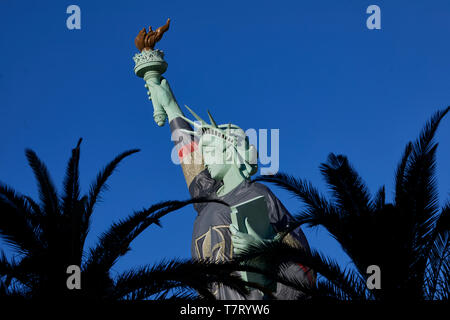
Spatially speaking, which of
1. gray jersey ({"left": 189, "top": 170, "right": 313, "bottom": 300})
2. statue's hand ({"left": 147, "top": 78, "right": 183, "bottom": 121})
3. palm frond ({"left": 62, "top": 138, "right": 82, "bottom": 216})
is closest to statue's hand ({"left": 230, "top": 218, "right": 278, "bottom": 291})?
gray jersey ({"left": 189, "top": 170, "right": 313, "bottom": 300})

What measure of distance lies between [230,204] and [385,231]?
16.0ft

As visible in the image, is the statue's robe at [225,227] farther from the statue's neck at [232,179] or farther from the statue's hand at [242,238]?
the statue's hand at [242,238]

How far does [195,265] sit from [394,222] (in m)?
3.12

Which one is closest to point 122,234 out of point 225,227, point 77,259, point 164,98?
point 77,259

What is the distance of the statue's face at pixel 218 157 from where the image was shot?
1573 centimetres

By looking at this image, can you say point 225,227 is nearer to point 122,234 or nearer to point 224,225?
point 224,225

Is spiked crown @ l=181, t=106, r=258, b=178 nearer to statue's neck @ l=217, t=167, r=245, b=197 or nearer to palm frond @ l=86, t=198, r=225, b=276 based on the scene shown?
statue's neck @ l=217, t=167, r=245, b=197

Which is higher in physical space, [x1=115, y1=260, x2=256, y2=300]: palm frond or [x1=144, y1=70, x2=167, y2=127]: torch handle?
[x1=144, y1=70, x2=167, y2=127]: torch handle

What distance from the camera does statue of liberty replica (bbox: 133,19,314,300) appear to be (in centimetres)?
1387

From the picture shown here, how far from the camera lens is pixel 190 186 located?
1847cm

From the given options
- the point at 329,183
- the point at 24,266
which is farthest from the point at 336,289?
the point at 24,266

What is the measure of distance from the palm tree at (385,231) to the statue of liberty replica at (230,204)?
182 centimetres

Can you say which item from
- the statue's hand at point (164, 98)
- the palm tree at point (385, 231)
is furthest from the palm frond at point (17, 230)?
the statue's hand at point (164, 98)

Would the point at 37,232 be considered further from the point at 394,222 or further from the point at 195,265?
the point at 394,222
